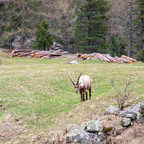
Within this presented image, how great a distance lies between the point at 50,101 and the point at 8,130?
4191mm

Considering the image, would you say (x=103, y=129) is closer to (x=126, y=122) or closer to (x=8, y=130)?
(x=126, y=122)

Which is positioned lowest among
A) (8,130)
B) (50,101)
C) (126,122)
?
(8,130)

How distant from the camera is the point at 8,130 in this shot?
8.96 meters

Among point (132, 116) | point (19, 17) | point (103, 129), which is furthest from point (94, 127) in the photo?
point (19, 17)

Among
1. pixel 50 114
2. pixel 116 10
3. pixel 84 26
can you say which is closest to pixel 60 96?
pixel 50 114

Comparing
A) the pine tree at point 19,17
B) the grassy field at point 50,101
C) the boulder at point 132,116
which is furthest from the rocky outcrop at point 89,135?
the pine tree at point 19,17

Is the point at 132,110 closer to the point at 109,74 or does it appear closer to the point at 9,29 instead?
the point at 109,74

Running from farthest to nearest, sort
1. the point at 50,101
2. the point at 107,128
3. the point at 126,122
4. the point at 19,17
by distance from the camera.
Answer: the point at 19,17 → the point at 50,101 → the point at 126,122 → the point at 107,128

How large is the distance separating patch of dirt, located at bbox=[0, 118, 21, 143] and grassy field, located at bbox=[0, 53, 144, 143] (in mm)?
92

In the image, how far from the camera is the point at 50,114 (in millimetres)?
10406

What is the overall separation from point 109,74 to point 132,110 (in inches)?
454

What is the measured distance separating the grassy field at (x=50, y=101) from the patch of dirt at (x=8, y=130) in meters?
0.09

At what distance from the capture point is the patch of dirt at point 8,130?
8430 millimetres

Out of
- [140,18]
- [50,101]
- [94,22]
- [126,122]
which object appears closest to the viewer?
[126,122]
